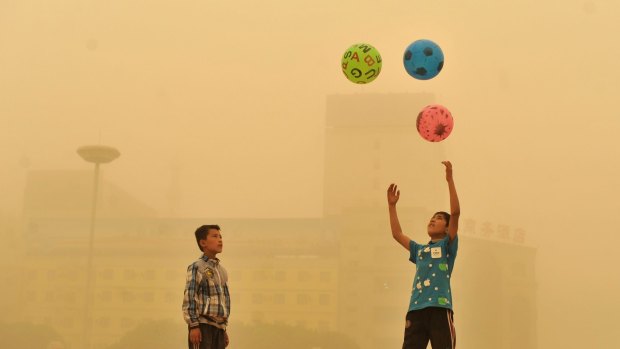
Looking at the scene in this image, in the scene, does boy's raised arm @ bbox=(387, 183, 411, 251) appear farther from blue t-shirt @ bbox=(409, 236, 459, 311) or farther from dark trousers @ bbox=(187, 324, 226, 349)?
dark trousers @ bbox=(187, 324, 226, 349)

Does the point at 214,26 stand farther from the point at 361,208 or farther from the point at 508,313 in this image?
the point at 508,313

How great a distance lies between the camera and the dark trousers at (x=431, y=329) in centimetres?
365

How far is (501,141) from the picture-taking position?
724 cm

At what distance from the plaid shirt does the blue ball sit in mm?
1929

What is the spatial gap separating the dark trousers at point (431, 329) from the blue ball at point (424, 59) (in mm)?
1767

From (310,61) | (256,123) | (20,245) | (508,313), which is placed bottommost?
(508,313)

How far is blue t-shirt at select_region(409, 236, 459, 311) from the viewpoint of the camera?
12.1ft

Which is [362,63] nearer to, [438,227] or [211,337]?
[438,227]

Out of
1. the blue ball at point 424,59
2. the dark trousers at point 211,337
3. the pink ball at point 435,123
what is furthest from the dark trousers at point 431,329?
the blue ball at point 424,59

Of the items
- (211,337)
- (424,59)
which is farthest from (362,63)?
(211,337)

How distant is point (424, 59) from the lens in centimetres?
478

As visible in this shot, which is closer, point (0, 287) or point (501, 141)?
point (501, 141)

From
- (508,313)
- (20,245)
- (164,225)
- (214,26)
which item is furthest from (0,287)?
(508,313)

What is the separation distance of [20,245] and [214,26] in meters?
3.25
